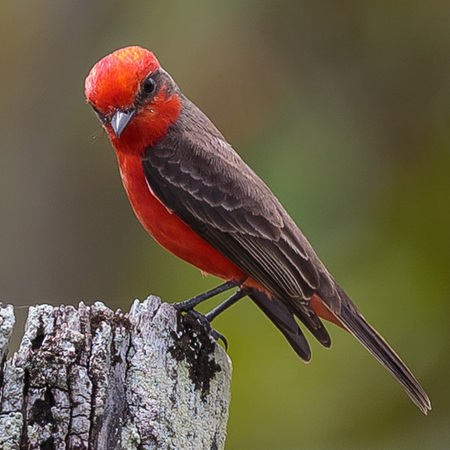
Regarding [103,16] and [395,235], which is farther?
[103,16]

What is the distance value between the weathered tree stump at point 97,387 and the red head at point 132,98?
5.63 ft

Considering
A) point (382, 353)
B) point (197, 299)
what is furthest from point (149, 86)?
point (382, 353)

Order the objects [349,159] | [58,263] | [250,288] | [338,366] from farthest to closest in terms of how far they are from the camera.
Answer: [58,263], [349,159], [338,366], [250,288]

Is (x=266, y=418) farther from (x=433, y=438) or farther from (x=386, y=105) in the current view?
(x=386, y=105)

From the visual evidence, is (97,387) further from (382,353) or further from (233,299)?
(382,353)

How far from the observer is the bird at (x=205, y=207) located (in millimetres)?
5262

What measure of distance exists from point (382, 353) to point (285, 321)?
63 centimetres

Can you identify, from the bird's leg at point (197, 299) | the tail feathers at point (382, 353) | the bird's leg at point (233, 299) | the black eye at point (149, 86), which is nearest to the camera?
the bird's leg at point (197, 299)

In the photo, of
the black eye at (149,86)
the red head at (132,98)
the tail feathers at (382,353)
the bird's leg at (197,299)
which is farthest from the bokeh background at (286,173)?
the black eye at (149,86)

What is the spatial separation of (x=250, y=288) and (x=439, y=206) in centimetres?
182

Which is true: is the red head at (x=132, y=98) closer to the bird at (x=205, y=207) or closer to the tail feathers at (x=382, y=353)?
the bird at (x=205, y=207)

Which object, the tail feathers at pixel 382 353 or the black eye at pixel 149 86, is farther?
the tail feathers at pixel 382 353

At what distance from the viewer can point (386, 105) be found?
25.2 ft

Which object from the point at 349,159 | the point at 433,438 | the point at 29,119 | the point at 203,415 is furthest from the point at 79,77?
the point at 203,415
